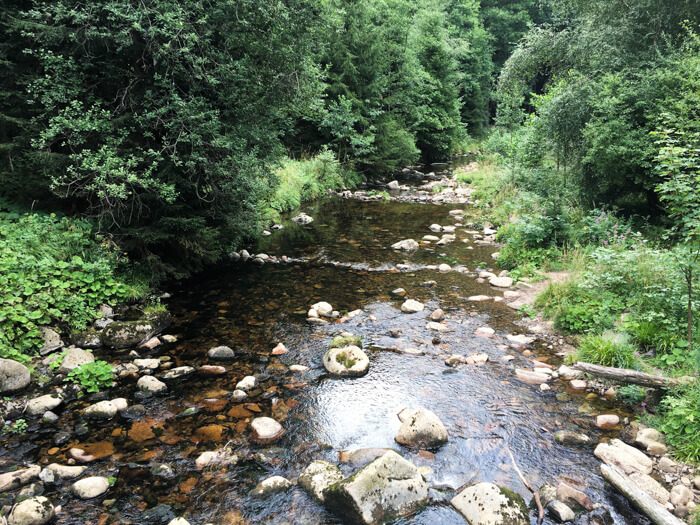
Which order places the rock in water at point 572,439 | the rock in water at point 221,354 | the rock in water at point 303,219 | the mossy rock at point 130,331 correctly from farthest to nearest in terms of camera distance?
the rock in water at point 303,219 < the mossy rock at point 130,331 < the rock in water at point 221,354 < the rock in water at point 572,439

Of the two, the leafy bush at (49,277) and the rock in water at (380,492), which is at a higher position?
the leafy bush at (49,277)

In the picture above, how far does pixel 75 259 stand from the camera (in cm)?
635

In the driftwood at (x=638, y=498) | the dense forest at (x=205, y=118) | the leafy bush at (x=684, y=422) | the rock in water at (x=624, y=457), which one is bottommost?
the rock in water at (x=624, y=457)

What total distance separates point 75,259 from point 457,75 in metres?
29.2

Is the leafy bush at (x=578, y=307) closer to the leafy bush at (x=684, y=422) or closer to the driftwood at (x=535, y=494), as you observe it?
the leafy bush at (x=684, y=422)

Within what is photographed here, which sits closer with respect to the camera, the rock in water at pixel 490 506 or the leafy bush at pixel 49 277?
the rock in water at pixel 490 506

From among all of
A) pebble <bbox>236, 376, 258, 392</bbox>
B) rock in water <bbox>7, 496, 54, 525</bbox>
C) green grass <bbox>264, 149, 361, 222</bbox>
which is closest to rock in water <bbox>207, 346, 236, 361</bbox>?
pebble <bbox>236, 376, 258, 392</bbox>

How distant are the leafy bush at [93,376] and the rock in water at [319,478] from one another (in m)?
3.04

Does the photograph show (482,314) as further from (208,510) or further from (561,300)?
(208,510)

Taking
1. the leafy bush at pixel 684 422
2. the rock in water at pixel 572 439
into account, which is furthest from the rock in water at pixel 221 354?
the leafy bush at pixel 684 422

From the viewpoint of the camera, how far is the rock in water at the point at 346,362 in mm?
5668

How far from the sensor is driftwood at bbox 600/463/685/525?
325 cm

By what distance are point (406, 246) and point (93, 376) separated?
315 inches

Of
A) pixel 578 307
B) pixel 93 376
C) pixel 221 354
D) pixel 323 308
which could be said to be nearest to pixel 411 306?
pixel 323 308
